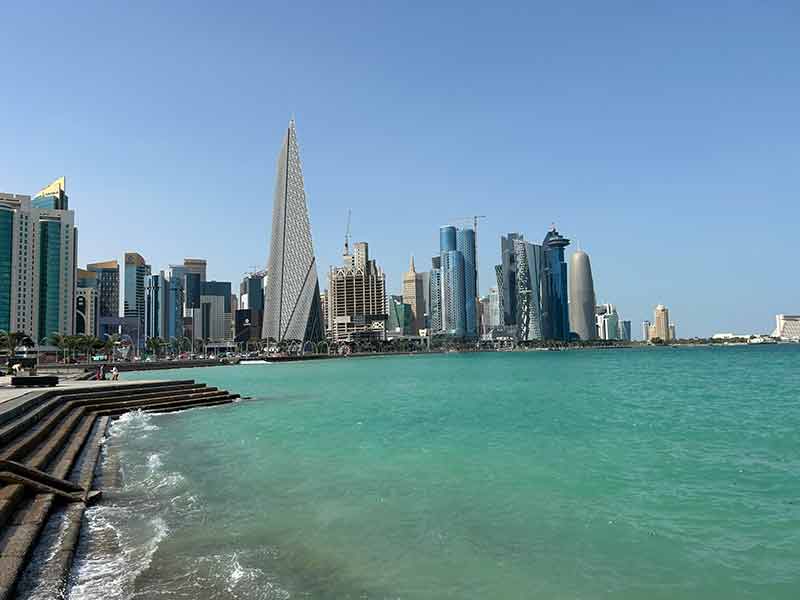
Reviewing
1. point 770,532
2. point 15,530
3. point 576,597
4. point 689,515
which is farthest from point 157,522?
point 770,532

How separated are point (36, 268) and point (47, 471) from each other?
118m

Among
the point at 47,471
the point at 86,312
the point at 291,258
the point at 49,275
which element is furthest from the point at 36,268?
the point at 47,471

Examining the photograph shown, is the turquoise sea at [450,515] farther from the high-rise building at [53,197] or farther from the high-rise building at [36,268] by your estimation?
the high-rise building at [53,197]

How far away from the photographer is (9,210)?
109m

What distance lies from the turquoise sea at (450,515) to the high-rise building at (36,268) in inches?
4240

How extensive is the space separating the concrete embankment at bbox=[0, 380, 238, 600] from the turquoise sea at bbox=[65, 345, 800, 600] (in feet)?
1.18

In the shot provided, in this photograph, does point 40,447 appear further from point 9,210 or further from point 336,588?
point 9,210

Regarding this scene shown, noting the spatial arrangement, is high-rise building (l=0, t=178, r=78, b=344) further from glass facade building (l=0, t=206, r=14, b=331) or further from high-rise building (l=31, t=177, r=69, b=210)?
high-rise building (l=31, t=177, r=69, b=210)

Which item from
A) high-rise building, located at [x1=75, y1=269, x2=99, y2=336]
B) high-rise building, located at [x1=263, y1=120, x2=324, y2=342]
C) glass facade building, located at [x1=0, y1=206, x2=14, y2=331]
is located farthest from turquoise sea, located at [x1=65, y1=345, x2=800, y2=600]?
high-rise building, located at [x1=75, y1=269, x2=99, y2=336]

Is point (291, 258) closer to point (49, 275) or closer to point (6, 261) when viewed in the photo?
point (49, 275)

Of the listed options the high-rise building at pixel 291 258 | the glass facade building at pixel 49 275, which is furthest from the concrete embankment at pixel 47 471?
the high-rise building at pixel 291 258

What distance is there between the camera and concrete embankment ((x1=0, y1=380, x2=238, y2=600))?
726 centimetres

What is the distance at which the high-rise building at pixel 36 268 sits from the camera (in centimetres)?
10825

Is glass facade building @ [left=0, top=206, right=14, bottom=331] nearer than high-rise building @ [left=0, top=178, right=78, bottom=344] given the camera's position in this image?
Yes
